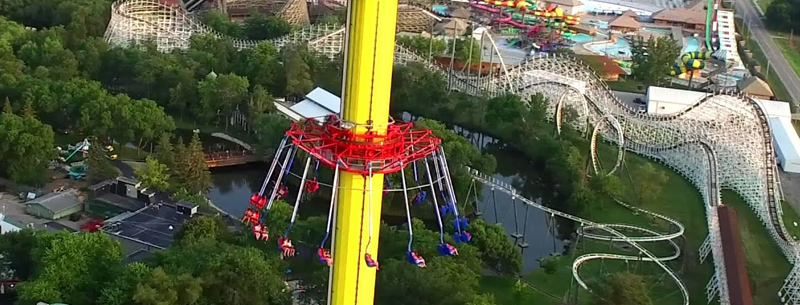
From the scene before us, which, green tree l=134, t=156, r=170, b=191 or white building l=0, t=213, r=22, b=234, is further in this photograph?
green tree l=134, t=156, r=170, b=191

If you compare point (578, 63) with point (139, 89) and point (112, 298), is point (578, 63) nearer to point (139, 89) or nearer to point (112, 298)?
point (139, 89)

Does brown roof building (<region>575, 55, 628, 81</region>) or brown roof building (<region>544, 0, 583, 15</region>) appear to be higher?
brown roof building (<region>544, 0, 583, 15</region>)

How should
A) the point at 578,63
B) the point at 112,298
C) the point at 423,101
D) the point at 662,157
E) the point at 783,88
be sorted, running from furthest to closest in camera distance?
the point at 783,88 → the point at 578,63 → the point at 423,101 → the point at 662,157 → the point at 112,298

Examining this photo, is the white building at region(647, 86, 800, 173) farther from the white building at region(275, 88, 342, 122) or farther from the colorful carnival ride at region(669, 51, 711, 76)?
the white building at region(275, 88, 342, 122)

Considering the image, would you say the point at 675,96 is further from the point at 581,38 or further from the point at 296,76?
the point at 296,76

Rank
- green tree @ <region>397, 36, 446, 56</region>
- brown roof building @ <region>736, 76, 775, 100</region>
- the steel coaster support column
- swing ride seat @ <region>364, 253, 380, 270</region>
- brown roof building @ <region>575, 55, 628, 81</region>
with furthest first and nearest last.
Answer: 1. brown roof building @ <region>575, 55, 628, 81</region>
2. green tree @ <region>397, 36, 446, 56</region>
3. brown roof building @ <region>736, 76, 775, 100</region>
4. swing ride seat @ <region>364, 253, 380, 270</region>
5. the steel coaster support column

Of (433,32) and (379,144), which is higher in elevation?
(379,144)

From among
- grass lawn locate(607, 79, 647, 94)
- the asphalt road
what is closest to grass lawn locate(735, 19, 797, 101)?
the asphalt road

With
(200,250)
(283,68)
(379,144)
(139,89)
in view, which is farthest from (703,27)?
(379,144)
